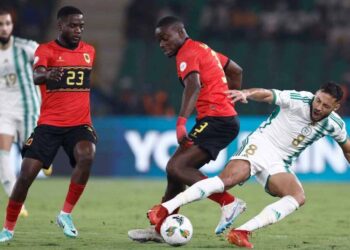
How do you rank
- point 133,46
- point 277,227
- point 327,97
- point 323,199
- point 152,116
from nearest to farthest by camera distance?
point 327,97 → point 277,227 → point 323,199 → point 152,116 → point 133,46

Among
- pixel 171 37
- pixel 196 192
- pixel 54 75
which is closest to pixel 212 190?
pixel 196 192

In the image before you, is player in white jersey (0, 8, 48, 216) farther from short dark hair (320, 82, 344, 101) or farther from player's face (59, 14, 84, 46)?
short dark hair (320, 82, 344, 101)

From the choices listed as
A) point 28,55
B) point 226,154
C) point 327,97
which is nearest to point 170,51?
point 327,97

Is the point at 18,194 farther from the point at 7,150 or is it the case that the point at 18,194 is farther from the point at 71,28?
the point at 7,150

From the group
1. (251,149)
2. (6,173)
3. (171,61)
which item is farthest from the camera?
(171,61)

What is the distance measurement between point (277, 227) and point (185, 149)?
2.05 m

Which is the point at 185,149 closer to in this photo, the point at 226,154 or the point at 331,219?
the point at 331,219

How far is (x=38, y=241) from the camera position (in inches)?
361

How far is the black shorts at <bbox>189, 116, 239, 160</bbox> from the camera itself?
9336mm

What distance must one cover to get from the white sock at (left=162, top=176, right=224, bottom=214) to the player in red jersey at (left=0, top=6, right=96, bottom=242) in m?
1.06

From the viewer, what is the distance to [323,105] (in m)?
9.02

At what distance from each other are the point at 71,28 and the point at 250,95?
1.89 metres

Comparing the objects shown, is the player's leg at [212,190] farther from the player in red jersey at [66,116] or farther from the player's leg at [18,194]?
the player's leg at [18,194]

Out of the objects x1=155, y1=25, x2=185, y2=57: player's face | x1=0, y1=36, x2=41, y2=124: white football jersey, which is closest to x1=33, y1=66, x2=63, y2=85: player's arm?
x1=155, y1=25, x2=185, y2=57: player's face
